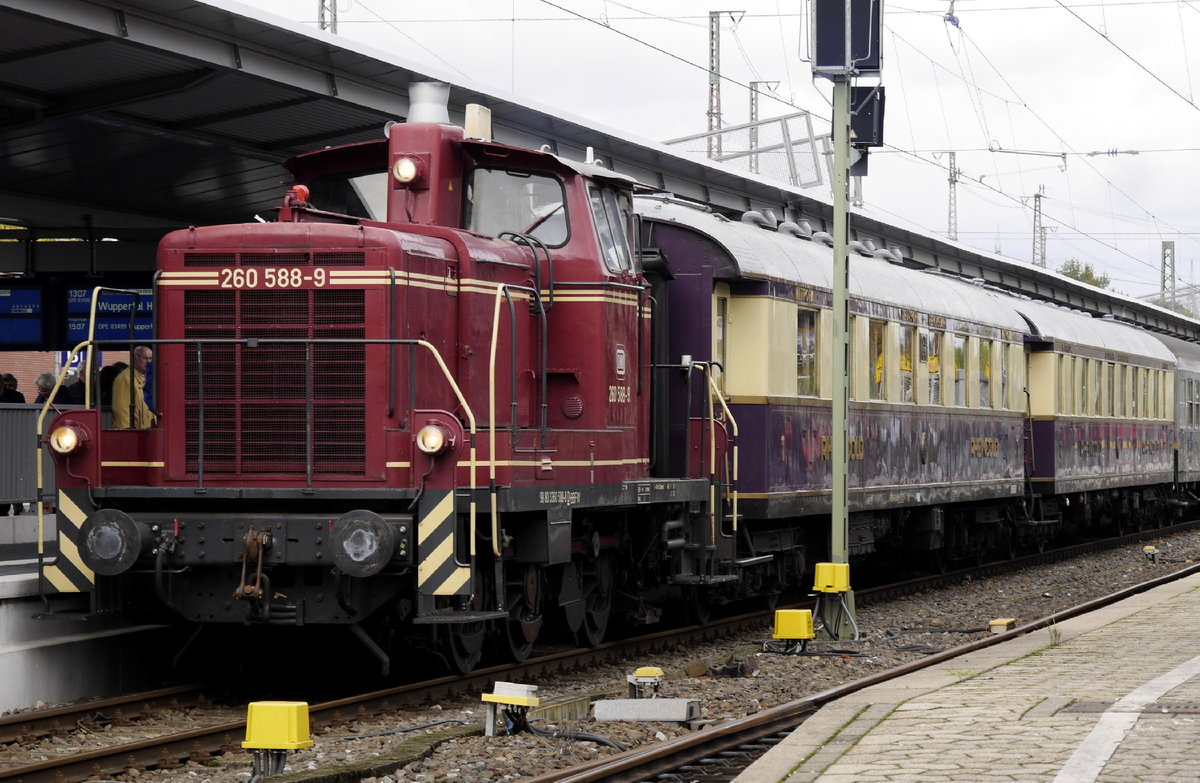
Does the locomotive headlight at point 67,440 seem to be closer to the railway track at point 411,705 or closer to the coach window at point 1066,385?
the railway track at point 411,705

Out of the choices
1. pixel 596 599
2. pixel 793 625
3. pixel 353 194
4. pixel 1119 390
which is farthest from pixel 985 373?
pixel 353 194

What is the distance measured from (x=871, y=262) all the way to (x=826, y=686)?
25.8 feet

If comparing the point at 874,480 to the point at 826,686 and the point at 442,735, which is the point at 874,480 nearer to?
the point at 826,686

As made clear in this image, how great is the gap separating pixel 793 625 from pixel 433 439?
4585 mm

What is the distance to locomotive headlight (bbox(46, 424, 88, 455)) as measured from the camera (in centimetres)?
1005

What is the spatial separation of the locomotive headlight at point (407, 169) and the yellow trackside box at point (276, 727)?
453 cm

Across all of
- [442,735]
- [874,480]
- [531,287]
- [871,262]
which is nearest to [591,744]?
[442,735]

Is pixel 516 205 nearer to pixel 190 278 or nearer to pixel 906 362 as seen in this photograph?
pixel 190 278

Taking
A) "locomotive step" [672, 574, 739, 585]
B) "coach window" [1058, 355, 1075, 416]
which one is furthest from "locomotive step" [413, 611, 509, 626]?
"coach window" [1058, 355, 1075, 416]

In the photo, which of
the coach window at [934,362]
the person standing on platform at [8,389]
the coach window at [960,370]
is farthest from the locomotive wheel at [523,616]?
the coach window at [960,370]

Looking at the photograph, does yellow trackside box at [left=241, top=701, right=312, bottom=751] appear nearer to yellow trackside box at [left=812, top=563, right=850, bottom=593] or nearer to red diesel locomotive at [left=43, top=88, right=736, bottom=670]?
red diesel locomotive at [left=43, top=88, right=736, bottom=670]

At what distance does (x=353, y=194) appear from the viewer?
1162cm

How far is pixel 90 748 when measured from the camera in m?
8.96

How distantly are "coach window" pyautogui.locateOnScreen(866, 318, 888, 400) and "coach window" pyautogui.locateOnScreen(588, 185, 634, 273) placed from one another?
5.69 metres
